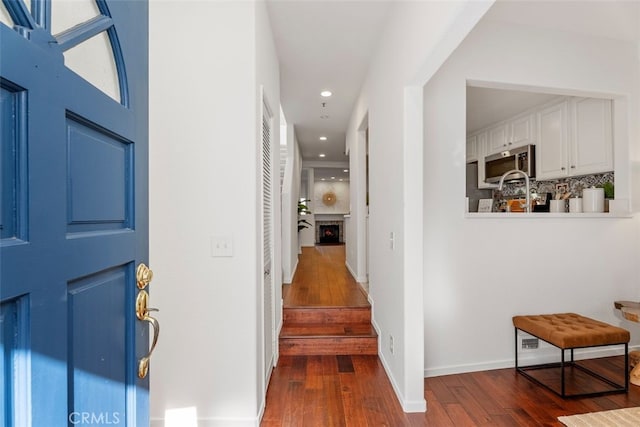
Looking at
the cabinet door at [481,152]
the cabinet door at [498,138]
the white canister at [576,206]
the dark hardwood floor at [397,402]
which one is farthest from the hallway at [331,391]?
the cabinet door at [498,138]

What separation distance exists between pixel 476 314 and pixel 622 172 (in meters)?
1.92

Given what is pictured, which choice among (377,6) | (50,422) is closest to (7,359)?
(50,422)

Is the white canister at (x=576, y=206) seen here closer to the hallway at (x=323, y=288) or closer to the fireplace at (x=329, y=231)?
the hallway at (x=323, y=288)

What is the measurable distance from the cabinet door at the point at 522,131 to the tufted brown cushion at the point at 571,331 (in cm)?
241

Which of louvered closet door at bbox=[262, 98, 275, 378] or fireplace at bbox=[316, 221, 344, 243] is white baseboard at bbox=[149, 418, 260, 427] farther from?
fireplace at bbox=[316, 221, 344, 243]

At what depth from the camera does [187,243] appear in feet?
6.04

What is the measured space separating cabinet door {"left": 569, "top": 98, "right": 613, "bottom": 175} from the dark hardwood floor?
6.07ft

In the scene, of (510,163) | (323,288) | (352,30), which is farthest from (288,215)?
(510,163)

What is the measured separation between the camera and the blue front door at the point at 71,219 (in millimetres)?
481

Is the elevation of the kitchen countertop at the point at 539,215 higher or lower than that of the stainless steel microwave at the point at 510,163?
lower

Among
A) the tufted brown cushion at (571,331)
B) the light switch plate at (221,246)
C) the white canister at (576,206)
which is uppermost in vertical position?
the white canister at (576,206)

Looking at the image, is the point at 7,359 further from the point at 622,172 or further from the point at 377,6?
the point at 622,172

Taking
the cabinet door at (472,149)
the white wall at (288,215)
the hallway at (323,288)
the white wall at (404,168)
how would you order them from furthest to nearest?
the cabinet door at (472,149) < the white wall at (288,215) < the hallway at (323,288) < the white wall at (404,168)

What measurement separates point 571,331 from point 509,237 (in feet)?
2.59
